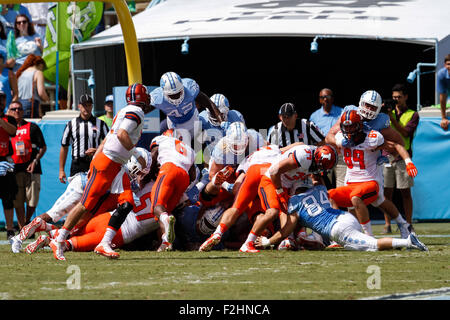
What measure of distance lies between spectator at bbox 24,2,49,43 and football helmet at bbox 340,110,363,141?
8849 mm

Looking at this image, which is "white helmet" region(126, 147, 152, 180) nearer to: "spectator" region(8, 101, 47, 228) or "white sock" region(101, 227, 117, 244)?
"white sock" region(101, 227, 117, 244)

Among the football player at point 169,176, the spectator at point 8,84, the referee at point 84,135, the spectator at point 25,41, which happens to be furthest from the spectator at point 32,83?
the football player at point 169,176

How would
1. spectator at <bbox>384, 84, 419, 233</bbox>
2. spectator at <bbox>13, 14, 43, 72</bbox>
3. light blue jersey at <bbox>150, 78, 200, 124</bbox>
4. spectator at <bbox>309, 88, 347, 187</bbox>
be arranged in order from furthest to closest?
spectator at <bbox>13, 14, 43, 72</bbox> → spectator at <bbox>309, 88, 347, 187</bbox> → spectator at <bbox>384, 84, 419, 233</bbox> → light blue jersey at <bbox>150, 78, 200, 124</bbox>

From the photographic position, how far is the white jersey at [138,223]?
8117 mm

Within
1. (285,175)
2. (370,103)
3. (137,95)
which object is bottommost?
(285,175)

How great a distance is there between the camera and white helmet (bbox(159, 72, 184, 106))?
8.95 metres

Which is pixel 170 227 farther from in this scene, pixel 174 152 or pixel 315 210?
pixel 315 210

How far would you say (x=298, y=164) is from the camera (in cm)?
767

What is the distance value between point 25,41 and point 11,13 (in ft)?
2.92

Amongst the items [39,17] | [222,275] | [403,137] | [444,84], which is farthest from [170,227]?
[39,17]

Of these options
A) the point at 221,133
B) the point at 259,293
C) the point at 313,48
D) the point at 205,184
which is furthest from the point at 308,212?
the point at 313,48

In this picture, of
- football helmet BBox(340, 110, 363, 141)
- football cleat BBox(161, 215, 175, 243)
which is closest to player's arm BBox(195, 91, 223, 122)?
football helmet BBox(340, 110, 363, 141)

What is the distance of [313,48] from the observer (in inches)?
476
